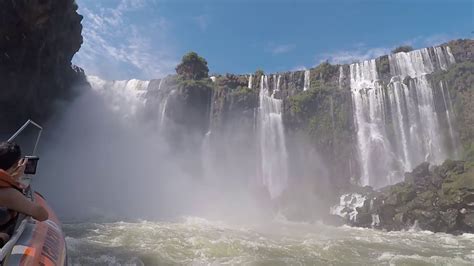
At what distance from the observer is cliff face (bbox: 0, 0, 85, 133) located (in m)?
18.3

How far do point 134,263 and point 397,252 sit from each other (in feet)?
29.1

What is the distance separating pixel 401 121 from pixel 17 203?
102 feet

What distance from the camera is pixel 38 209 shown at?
3.16 m

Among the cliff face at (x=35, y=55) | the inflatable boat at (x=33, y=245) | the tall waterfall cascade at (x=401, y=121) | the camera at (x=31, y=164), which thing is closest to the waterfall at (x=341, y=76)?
the tall waterfall cascade at (x=401, y=121)

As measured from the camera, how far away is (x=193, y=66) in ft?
142

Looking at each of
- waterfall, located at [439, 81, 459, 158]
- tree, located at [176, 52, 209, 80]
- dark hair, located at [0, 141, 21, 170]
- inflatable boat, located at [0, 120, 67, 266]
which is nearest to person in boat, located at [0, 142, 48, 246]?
dark hair, located at [0, 141, 21, 170]

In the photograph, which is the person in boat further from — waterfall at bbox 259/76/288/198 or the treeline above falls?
waterfall at bbox 259/76/288/198

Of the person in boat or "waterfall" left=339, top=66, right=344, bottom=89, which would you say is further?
"waterfall" left=339, top=66, right=344, bottom=89

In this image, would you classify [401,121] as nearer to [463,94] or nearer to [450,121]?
[450,121]

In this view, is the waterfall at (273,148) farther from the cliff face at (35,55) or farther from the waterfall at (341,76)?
the cliff face at (35,55)

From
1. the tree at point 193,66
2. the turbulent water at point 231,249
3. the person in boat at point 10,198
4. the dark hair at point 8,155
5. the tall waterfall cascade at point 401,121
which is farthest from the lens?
the tree at point 193,66

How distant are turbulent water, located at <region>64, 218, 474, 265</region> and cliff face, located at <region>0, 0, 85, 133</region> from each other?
1128cm

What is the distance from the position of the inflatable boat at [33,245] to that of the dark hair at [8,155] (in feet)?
1.95

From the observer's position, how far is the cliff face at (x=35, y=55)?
59.9 ft
